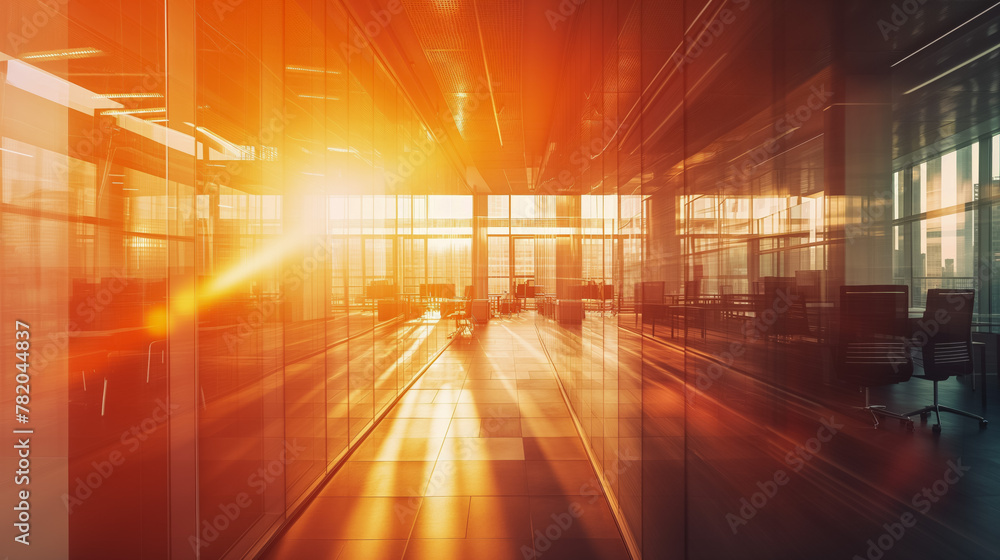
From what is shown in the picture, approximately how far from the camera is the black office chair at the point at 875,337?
0.56 meters

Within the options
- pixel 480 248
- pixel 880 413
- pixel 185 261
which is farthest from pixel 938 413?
pixel 480 248

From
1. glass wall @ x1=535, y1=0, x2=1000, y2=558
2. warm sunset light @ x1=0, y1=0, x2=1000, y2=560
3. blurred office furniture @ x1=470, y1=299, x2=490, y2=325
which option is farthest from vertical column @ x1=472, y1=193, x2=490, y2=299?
glass wall @ x1=535, y1=0, x2=1000, y2=558

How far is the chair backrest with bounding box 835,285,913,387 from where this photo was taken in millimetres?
561

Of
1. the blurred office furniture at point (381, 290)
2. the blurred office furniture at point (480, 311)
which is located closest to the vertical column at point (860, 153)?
the blurred office furniture at point (381, 290)

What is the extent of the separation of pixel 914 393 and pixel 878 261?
0.19 metres

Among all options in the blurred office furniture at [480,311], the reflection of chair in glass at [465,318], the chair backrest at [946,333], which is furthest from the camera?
the blurred office furniture at [480,311]

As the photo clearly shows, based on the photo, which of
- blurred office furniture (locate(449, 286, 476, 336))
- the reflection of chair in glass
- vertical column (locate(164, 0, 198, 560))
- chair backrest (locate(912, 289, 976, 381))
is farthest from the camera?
the reflection of chair in glass

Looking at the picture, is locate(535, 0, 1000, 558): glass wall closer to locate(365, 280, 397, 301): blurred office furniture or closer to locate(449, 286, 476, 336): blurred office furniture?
locate(365, 280, 397, 301): blurred office furniture

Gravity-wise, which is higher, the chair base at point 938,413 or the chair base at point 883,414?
the chair base at point 938,413

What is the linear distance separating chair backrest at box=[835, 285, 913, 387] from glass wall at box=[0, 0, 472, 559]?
7.03 feet

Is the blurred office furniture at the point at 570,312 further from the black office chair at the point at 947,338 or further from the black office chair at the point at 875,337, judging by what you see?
the black office chair at the point at 947,338

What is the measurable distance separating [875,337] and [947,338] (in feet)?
0.29

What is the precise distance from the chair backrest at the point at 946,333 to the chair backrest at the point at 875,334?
0.02m

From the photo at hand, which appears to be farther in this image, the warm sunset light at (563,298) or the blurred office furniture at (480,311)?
the blurred office furniture at (480,311)
